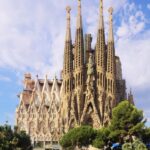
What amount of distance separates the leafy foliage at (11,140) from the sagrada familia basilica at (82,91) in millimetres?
15690

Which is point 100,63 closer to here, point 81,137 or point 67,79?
point 67,79

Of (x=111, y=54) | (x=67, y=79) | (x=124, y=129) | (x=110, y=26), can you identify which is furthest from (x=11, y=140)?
(x=110, y=26)

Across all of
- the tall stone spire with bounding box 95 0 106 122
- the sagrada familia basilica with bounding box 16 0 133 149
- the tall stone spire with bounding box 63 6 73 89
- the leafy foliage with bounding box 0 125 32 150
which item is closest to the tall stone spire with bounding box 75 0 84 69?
the sagrada familia basilica with bounding box 16 0 133 149

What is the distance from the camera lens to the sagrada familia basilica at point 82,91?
7356 centimetres

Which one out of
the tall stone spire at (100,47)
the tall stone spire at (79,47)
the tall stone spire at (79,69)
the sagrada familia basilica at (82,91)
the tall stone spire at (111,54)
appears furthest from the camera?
the tall stone spire at (79,47)

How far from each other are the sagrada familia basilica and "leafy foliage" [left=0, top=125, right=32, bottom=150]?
1569 centimetres

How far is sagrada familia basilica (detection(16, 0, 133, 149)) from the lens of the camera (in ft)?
241

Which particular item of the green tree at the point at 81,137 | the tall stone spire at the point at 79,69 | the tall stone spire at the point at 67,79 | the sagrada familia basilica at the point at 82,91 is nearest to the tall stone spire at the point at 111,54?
the sagrada familia basilica at the point at 82,91

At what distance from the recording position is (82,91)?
244ft

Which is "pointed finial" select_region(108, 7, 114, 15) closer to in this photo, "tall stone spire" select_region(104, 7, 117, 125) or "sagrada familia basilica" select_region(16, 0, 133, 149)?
"sagrada familia basilica" select_region(16, 0, 133, 149)

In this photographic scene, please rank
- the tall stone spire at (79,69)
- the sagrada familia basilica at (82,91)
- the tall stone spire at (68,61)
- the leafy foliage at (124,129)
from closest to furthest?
the leafy foliage at (124,129)
the sagrada familia basilica at (82,91)
the tall stone spire at (79,69)
the tall stone spire at (68,61)

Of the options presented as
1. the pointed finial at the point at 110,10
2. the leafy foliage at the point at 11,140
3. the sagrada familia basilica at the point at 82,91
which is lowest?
the leafy foliage at the point at 11,140

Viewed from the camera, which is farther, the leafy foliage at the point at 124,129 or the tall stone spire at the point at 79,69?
the tall stone spire at the point at 79,69

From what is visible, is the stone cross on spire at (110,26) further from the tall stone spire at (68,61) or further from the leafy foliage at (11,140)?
the leafy foliage at (11,140)
